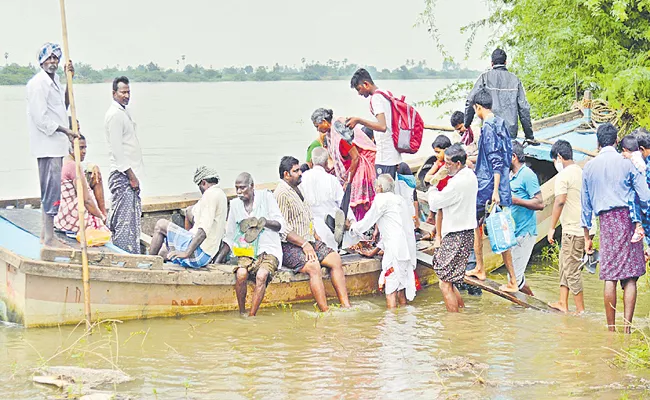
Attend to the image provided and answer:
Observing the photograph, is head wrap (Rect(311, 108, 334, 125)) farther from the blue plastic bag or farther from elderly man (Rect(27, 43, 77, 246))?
elderly man (Rect(27, 43, 77, 246))

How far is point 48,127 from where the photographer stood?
7887mm

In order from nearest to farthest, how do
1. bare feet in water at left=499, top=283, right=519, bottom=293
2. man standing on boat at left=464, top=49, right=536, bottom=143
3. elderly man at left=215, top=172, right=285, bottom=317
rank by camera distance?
1. elderly man at left=215, top=172, right=285, bottom=317
2. bare feet in water at left=499, top=283, right=519, bottom=293
3. man standing on boat at left=464, top=49, right=536, bottom=143

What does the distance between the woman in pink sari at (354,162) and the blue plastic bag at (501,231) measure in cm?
145

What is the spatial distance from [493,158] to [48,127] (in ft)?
13.2

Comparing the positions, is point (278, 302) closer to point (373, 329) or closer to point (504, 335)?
point (373, 329)

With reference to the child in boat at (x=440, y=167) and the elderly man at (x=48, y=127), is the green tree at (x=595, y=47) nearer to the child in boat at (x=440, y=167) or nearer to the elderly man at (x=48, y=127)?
the child in boat at (x=440, y=167)

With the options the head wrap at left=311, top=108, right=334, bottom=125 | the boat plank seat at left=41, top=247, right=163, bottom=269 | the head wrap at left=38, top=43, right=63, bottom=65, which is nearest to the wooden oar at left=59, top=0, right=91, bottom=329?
the boat plank seat at left=41, top=247, right=163, bottom=269

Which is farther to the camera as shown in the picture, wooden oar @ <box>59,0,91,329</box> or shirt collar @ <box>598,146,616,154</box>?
shirt collar @ <box>598,146,616,154</box>

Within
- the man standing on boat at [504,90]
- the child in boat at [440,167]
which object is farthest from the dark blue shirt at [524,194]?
the man standing on boat at [504,90]

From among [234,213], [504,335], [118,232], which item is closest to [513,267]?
[504,335]

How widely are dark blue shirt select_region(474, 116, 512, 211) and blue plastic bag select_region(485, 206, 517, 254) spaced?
17 cm

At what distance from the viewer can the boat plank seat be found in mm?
7734

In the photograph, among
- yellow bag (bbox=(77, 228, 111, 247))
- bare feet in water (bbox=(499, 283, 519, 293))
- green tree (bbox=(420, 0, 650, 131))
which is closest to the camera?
yellow bag (bbox=(77, 228, 111, 247))

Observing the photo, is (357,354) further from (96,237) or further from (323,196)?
(96,237)
